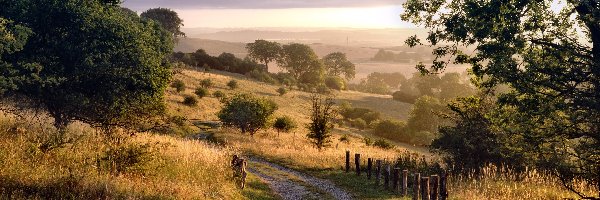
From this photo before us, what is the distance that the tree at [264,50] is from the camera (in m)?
119

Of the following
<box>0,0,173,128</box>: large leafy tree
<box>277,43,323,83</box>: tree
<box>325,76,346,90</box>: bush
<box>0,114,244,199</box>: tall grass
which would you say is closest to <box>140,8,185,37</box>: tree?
<box>277,43,323,83</box>: tree

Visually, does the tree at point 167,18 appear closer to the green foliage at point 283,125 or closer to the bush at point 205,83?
the bush at point 205,83

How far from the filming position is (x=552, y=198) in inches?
586

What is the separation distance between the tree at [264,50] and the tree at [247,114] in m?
73.8

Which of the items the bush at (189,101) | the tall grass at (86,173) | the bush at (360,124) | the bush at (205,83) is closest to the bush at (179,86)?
the bush at (189,101)

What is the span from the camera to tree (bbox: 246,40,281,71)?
389 ft

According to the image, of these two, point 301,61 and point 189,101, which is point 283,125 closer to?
point 189,101

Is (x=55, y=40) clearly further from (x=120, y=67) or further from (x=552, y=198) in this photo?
(x=552, y=198)

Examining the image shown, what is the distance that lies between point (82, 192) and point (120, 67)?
11.0 m

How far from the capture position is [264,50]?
4683 inches

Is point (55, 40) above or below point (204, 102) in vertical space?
above

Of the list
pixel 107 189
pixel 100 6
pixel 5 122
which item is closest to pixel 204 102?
pixel 100 6

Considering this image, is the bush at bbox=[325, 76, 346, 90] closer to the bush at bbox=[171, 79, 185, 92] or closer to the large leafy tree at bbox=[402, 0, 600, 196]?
the bush at bbox=[171, 79, 185, 92]

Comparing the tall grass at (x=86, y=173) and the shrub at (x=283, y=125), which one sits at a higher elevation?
the tall grass at (x=86, y=173)
